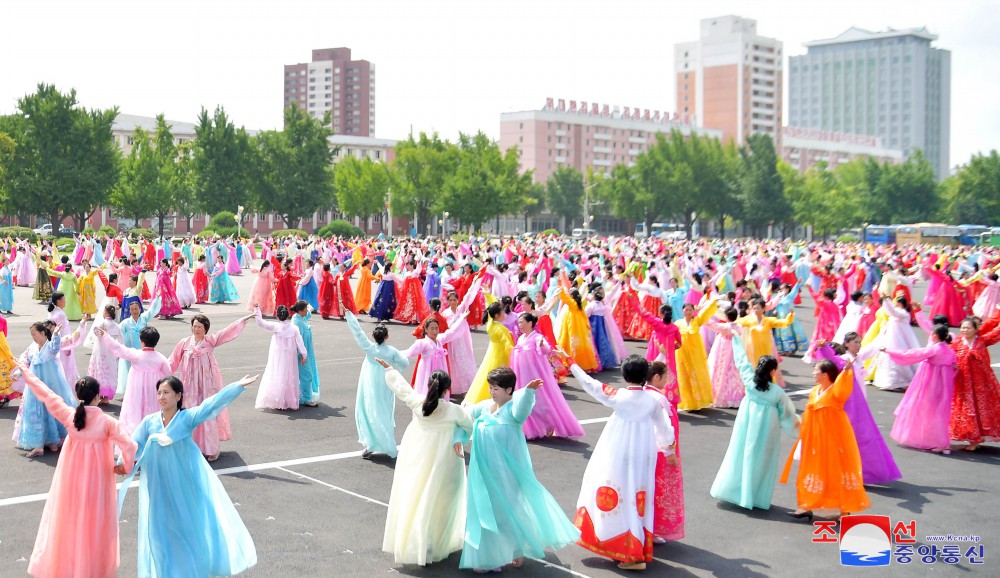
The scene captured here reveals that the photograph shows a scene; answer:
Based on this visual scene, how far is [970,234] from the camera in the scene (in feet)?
238

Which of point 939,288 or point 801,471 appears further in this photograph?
point 939,288

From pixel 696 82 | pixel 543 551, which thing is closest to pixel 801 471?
pixel 543 551

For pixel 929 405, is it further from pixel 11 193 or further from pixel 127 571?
pixel 11 193

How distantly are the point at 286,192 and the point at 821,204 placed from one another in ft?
162

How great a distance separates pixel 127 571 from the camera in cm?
649

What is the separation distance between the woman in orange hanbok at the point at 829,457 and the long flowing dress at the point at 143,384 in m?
5.70

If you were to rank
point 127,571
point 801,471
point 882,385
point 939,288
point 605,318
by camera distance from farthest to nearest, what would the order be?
point 939,288 → point 605,318 → point 882,385 → point 801,471 → point 127,571

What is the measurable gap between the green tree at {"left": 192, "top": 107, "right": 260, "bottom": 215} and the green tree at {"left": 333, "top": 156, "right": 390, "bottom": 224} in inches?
442

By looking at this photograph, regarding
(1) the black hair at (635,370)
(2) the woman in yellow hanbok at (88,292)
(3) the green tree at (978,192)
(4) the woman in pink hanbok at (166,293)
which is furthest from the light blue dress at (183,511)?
(3) the green tree at (978,192)

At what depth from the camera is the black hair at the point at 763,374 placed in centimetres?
766

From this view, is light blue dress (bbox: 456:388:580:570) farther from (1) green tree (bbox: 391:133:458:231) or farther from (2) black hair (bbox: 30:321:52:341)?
(1) green tree (bbox: 391:133:458:231)

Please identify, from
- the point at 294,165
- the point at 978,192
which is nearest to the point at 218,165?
the point at 294,165

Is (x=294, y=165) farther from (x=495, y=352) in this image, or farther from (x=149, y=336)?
(x=149, y=336)

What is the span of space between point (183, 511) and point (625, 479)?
2.88 metres
